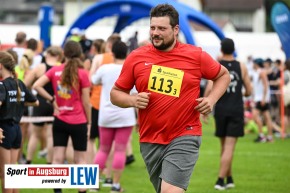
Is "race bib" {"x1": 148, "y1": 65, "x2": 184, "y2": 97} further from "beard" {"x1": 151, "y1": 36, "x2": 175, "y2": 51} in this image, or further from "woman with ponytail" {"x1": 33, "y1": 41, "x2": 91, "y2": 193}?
"woman with ponytail" {"x1": 33, "y1": 41, "x2": 91, "y2": 193}

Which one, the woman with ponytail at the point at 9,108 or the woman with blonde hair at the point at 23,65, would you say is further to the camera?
the woman with blonde hair at the point at 23,65

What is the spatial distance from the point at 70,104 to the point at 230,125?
2746 millimetres

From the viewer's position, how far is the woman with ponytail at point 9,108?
913 centimetres

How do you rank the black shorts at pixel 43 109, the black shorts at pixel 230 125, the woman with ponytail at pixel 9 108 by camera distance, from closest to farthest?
the woman with ponytail at pixel 9 108
the black shorts at pixel 230 125
the black shorts at pixel 43 109

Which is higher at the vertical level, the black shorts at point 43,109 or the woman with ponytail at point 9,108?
the woman with ponytail at point 9,108

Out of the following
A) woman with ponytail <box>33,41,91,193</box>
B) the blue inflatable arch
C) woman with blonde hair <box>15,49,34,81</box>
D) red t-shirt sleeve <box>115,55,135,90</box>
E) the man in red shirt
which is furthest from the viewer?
the blue inflatable arch

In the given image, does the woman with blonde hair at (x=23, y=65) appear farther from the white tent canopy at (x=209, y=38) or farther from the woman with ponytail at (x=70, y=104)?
the white tent canopy at (x=209, y=38)

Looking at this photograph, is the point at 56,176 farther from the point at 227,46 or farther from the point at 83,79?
the point at 227,46

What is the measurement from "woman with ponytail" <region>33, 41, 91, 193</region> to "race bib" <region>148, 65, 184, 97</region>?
3.32m

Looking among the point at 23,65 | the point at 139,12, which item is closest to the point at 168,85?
the point at 23,65

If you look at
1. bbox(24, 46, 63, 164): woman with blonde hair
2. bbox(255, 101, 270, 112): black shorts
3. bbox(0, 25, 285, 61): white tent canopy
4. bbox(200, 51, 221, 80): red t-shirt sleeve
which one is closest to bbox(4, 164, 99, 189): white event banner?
bbox(200, 51, 221, 80): red t-shirt sleeve

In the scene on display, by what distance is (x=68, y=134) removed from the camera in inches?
433

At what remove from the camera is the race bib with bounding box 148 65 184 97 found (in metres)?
7.65

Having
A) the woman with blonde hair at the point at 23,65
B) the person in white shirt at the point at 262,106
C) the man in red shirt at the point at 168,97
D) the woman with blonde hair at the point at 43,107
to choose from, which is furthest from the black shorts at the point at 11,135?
the person in white shirt at the point at 262,106
